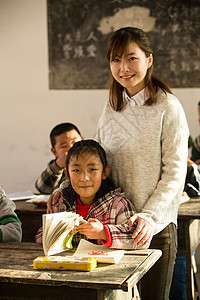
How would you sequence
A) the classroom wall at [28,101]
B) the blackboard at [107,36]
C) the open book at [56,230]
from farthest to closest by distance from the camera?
1. the classroom wall at [28,101]
2. the blackboard at [107,36]
3. the open book at [56,230]

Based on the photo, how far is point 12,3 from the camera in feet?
16.9

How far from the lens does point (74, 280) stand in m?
1.40

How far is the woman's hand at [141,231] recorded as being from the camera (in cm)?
172

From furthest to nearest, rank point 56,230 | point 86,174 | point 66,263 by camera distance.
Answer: point 86,174 < point 56,230 < point 66,263

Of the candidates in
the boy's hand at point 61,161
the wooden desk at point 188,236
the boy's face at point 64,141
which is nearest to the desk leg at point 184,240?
the wooden desk at point 188,236

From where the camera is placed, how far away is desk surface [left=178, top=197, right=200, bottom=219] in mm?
2477

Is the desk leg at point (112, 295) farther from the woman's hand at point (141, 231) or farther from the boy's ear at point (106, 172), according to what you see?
the boy's ear at point (106, 172)

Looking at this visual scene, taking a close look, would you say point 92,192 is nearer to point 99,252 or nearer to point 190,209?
point 99,252

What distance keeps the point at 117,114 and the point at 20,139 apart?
336cm

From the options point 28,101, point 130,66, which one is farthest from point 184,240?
point 28,101

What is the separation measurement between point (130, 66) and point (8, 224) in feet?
2.81

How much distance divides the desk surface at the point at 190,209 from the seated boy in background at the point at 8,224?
839mm

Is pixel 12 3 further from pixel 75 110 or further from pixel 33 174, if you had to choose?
pixel 33 174

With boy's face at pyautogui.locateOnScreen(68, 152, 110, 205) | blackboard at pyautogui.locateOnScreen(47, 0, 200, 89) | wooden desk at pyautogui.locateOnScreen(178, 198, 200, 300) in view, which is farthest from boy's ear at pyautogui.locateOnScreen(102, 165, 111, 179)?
blackboard at pyautogui.locateOnScreen(47, 0, 200, 89)
